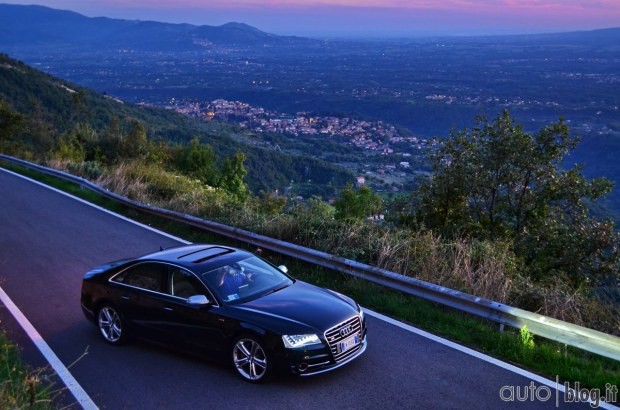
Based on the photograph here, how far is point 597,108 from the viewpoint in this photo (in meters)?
76.4

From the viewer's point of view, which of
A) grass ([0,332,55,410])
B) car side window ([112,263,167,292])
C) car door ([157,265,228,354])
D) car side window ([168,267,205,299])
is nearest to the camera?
grass ([0,332,55,410])

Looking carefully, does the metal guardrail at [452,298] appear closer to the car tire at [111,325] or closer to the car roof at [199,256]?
the car roof at [199,256]

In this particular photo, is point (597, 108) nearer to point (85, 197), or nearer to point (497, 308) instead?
point (85, 197)

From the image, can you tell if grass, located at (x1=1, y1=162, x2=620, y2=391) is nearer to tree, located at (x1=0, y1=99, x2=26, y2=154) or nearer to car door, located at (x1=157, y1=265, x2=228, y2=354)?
car door, located at (x1=157, y1=265, x2=228, y2=354)

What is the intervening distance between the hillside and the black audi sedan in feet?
80.6

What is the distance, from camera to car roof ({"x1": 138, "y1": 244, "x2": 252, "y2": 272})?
754cm

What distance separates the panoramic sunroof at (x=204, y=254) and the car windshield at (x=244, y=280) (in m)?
0.30

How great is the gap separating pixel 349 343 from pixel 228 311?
126 centimetres

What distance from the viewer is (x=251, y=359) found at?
22.1ft

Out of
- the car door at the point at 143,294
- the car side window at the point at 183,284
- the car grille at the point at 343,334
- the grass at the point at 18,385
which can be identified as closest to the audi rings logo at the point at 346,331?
the car grille at the point at 343,334

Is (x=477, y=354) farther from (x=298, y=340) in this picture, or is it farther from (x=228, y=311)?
(x=228, y=311)

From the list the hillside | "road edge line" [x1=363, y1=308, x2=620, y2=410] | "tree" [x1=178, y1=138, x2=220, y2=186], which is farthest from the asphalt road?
the hillside

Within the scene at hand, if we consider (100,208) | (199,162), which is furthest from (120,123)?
(100,208)

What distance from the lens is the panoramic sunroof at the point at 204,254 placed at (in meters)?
7.72
